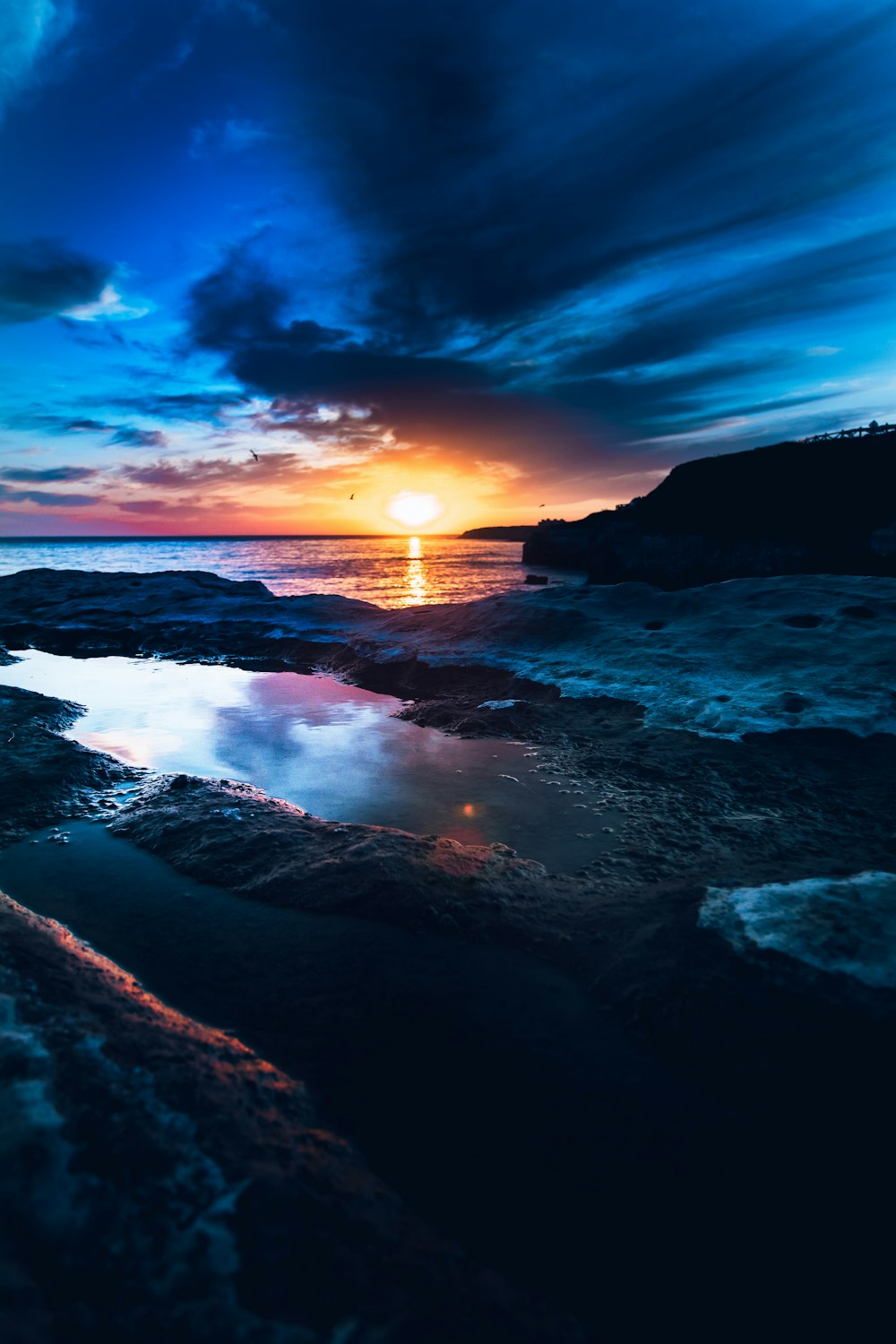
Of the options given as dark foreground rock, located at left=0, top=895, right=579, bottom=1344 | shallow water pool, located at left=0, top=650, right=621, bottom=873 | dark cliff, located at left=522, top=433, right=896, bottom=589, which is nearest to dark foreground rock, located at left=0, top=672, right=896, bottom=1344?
dark foreground rock, located at left=0, top=895, right=579, bottom=1344

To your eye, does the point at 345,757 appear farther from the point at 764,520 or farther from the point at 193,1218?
the point at 764,520

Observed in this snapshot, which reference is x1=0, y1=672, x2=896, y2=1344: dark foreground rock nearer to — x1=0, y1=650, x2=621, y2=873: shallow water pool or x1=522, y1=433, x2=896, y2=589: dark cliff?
x1=0, y1=650, x2=621, y2=873: shallow water pool

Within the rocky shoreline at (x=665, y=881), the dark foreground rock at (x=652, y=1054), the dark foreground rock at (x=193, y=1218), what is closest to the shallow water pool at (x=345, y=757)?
the rocky shoreline at (x=665, y=881)

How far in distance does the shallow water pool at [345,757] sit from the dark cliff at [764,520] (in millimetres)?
24022

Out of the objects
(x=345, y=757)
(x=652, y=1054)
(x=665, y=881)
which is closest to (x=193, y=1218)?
(x=652, y=1054)

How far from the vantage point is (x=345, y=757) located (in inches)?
281

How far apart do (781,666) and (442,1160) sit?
7.96 m

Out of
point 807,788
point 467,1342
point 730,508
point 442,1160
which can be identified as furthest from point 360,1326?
point 730,508

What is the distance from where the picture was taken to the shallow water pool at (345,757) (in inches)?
208

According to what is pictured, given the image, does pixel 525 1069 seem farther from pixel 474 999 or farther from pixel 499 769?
pixel 499 769

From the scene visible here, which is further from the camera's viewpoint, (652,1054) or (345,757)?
(345,757)

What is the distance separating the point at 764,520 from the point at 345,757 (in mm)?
27996

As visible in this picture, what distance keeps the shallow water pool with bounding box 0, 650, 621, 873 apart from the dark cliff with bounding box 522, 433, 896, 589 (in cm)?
2402

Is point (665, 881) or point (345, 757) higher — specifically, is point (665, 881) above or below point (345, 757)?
below
